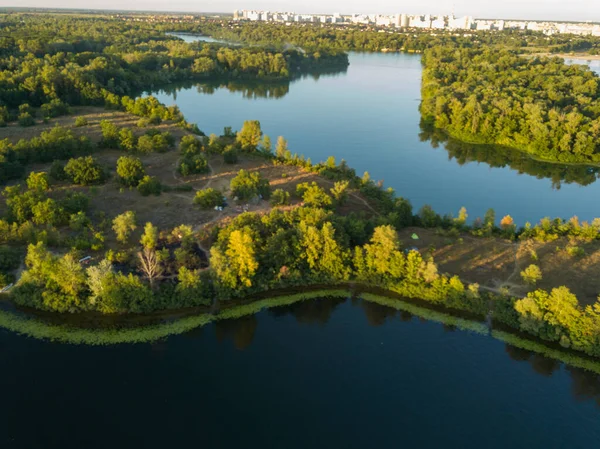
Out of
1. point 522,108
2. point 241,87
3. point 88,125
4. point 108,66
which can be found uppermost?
point 108,66

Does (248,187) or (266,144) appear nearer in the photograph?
(248,187)

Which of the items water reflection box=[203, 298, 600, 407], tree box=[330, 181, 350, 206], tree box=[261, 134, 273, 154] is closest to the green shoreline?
water reflection box=[203, 298, 600, 407]

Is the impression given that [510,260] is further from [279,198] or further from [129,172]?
[129,172]

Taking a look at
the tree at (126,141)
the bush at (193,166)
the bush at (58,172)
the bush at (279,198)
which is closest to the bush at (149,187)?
the bush at (193,166)

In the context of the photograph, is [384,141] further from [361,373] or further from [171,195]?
[361,373]

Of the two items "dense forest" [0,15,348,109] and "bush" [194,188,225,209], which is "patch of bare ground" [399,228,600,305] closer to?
"bush" [194,188,225,209]

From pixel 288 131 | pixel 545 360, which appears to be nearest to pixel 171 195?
pixel 288 131

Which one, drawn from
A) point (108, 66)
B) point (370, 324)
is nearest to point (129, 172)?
point (370, 324)
